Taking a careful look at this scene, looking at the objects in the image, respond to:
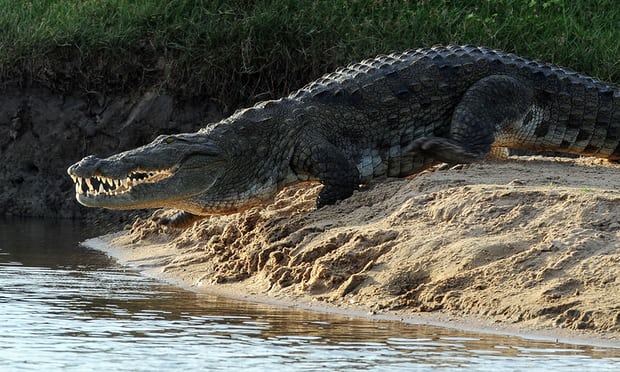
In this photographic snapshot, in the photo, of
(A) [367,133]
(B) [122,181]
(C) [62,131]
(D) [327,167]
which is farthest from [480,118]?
(C) [62,131]

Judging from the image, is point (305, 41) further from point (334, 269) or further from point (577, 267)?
point (577, 267)

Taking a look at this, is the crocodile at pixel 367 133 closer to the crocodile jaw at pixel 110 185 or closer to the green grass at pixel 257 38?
the crocodile jaw at pixel 110 185

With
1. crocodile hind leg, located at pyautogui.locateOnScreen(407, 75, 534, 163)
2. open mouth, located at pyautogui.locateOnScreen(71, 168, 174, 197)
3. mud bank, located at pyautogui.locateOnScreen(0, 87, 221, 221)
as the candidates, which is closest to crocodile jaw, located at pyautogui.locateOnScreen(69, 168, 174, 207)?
open mouth, located at pyautogui.locateOnScreen(71, 168, 174, 197)

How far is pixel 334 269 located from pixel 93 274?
1.90 metres

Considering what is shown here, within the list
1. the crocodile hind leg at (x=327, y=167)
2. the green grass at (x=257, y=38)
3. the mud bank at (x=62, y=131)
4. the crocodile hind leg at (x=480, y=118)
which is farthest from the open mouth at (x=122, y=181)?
the mud bank at (x=62, y=131)

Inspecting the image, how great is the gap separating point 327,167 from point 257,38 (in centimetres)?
334

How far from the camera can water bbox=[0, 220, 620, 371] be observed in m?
4.61

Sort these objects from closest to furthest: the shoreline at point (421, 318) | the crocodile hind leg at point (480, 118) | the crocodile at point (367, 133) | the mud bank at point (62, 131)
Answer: the shoreline at point (421, 318) < the crocodile at point (367, 133) < the crocodile hind leg at point (480, 118) < the mud bank at point (62, 131)

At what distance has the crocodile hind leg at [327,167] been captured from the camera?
7.58 metres

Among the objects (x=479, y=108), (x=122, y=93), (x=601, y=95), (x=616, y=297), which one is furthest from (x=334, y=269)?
(x=122, y=93)

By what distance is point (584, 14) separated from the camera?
1116cm

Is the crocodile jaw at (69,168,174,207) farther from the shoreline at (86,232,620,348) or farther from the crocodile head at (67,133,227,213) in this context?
the shoreline at (86,232,620,348)

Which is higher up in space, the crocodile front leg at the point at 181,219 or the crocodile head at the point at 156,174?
the crocodile head at the point at 156,174

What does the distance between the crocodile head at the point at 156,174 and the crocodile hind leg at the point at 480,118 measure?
4.51 feet
